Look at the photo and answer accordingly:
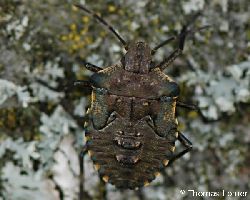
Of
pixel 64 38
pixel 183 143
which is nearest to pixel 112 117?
pixel 183 143

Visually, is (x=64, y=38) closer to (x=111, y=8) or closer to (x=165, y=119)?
(x=111, y=8)

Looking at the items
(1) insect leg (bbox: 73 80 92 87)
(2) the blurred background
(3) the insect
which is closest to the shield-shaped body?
(3) the insect

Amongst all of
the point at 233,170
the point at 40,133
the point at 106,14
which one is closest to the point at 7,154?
the point at 40,133

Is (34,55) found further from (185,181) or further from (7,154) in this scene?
(185,181)

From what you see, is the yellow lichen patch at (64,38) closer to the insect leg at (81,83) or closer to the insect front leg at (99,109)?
the insect leg at (81,83)

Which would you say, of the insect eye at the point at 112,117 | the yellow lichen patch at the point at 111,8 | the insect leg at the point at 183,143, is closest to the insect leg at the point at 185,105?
the insect leg at the point at 183,143

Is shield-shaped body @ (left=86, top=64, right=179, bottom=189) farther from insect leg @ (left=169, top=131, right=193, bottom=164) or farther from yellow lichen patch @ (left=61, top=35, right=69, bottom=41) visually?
yellow lichen patch @ (left=61, top=35, right=69, bottom=41)
